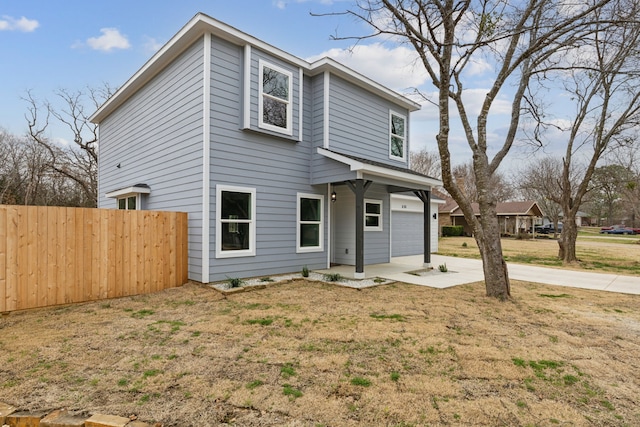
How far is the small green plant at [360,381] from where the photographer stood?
116 inches

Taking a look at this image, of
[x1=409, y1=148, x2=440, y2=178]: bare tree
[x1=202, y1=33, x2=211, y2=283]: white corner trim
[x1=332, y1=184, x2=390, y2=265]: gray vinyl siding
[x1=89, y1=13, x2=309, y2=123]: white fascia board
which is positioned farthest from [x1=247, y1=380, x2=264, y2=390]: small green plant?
[x1=409, y1=148, x2=440, y2=178]: bare tree

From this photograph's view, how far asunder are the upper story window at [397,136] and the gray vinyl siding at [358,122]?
0.19 metres

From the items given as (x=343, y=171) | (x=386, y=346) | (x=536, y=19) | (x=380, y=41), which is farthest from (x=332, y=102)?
(x=386, y=346)

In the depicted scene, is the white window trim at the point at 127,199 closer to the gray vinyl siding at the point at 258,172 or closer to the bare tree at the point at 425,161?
the gray vinyl siding at the point at 258,172

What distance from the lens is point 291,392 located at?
110 inches

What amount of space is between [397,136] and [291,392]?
33.1 ft

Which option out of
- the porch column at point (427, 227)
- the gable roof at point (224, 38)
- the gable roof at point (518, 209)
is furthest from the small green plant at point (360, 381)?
the gable roof at point (518, 209)

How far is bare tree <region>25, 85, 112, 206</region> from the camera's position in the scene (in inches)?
720

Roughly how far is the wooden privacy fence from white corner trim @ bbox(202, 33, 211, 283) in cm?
67

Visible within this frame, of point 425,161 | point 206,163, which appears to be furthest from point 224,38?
point 425,161

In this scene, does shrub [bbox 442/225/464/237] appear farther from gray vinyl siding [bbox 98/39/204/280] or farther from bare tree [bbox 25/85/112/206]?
bare tree [bbox 25/85/112/206]

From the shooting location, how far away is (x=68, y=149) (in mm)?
19672

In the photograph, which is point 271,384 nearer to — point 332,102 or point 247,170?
→ point 247,170

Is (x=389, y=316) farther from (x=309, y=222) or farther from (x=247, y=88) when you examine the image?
(x=247, y=88)
